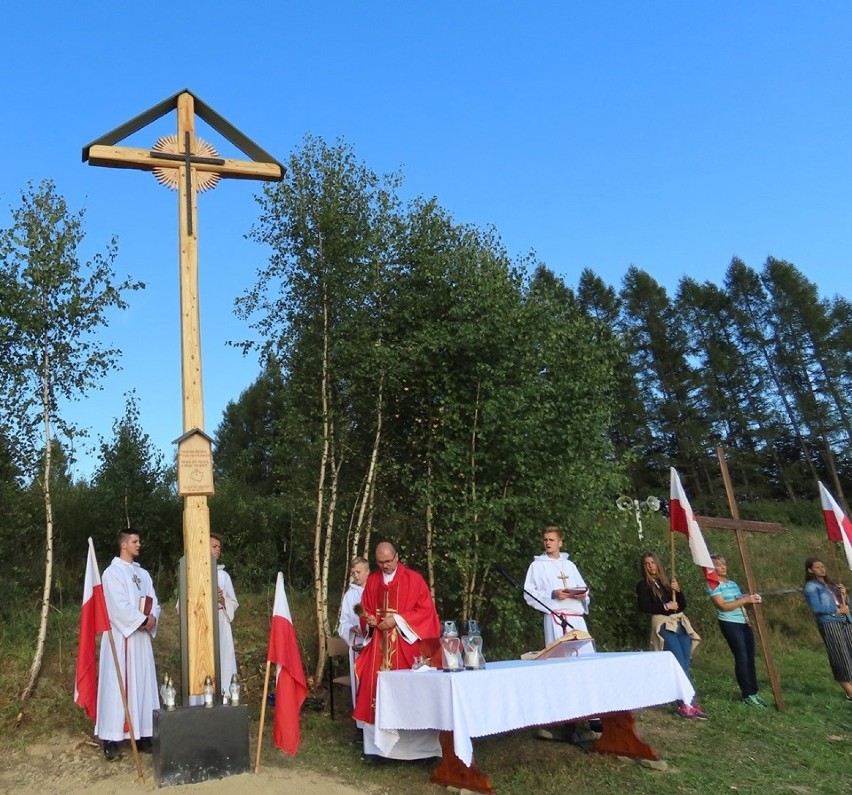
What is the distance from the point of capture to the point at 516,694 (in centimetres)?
518

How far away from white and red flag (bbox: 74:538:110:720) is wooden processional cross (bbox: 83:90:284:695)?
80cm

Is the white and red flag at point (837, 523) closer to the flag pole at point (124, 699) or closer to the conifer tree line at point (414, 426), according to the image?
the conifer tree line at point (414, 426)

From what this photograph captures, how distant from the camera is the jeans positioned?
866 centimetres

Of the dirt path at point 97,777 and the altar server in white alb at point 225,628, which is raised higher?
the altar server in white alb at point 225,628

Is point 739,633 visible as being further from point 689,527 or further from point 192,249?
point 192,249

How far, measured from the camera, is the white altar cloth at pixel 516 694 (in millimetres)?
4953

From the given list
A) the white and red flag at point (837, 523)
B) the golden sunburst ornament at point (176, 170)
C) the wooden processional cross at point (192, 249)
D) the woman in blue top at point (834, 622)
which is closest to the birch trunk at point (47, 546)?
the wooden processional cross at point (192, 249)

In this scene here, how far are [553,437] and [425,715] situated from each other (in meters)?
4.88

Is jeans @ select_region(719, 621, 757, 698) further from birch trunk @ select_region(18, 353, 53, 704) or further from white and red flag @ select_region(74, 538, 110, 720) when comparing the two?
birch trunk @ select_region(18, 353, 53, 704)

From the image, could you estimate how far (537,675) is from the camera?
5.31 m

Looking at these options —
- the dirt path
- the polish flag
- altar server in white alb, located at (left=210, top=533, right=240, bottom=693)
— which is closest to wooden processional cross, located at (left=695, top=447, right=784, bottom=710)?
the polish flag

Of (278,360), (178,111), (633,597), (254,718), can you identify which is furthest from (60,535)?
(633,597)

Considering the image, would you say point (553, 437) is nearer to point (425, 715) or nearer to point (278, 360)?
point (278, 360)

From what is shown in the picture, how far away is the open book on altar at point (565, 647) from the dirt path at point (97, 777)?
5.65 feet
